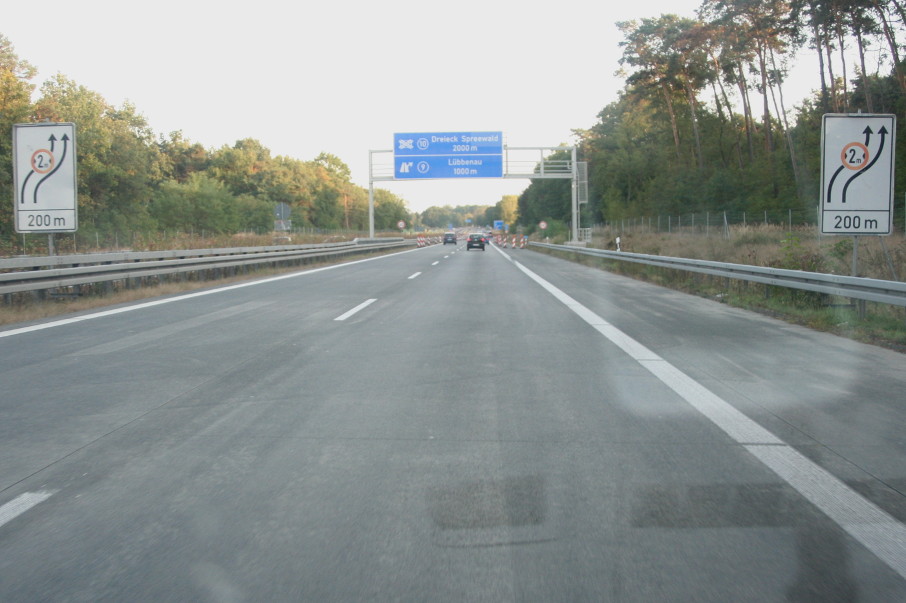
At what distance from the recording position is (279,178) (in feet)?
322

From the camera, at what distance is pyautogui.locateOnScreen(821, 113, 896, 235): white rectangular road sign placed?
459 inches

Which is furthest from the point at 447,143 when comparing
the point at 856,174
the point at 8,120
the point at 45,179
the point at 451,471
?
the point at 451,471

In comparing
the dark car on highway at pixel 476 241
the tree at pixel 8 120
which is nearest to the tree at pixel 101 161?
the tree at pixel 8 120

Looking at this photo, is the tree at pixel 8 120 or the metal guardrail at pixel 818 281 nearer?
the metal guardrail at pixel 818 281

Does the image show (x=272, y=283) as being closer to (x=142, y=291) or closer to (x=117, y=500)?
(x=142, y=291)

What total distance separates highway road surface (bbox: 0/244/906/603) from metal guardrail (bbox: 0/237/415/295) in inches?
148

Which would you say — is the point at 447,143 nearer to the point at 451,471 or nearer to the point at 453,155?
the point at 453,155

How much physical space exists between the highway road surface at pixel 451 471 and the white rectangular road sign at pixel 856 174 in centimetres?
373

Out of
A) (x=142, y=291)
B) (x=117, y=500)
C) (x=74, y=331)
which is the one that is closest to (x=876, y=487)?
(x=117, y=500)

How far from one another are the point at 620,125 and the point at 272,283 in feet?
261

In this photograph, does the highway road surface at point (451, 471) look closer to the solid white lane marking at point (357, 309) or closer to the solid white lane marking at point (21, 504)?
the solid white lane marking at point (21, 504)

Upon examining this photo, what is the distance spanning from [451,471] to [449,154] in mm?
38602

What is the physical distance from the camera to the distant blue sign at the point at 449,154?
41625 mm

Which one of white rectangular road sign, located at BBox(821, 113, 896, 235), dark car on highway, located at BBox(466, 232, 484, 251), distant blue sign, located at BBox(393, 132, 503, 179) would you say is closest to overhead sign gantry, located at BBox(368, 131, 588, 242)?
distant blue sign, located at BBox(393, 132, 503, 179)
